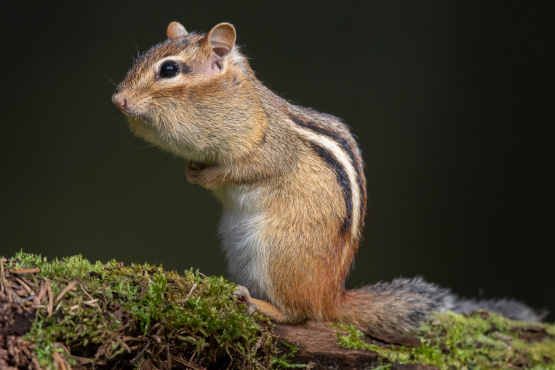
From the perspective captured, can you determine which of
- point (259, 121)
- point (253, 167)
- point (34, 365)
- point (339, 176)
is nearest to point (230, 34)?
point (259, 121)

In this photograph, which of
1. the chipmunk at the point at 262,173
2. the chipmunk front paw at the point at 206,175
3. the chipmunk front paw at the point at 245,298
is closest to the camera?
the chipmunk front paw at the point at 245,298

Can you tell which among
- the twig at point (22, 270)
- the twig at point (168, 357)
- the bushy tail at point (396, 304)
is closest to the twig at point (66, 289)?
the twig at point (22, 270)

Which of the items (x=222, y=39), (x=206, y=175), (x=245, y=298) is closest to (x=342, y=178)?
(x=206, y=175)

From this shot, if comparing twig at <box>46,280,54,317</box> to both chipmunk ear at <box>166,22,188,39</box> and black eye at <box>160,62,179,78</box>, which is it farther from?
chipmunk ear at <box>166,22,188,39</box>

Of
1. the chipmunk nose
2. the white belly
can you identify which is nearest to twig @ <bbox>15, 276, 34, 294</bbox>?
the chipmunk nose

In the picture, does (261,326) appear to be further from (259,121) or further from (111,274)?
(259,121)

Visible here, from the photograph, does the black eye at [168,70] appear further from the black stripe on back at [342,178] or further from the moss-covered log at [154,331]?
the moss-covered log at [154,331]
